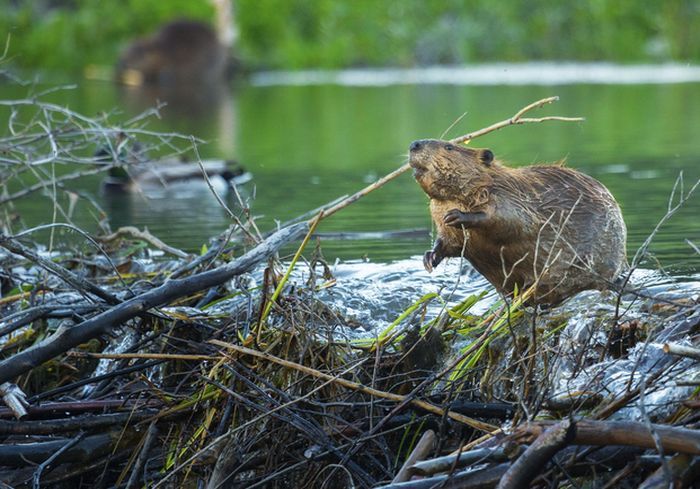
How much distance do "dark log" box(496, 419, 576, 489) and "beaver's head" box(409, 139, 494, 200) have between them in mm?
1511

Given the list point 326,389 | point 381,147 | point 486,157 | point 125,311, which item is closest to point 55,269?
point 125,311

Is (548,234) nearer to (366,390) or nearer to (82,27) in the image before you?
(366,390)

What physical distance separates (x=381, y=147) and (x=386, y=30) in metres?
20.8

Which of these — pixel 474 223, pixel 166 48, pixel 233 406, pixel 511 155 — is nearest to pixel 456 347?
pixel 474 223

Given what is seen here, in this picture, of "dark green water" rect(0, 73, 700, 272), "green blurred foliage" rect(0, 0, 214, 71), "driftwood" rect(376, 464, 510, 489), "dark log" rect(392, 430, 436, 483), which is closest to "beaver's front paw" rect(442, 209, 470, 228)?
"dark green water" rect(0, 73, 700, 272)

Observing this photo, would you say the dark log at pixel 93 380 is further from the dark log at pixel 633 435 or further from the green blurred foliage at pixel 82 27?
the green blurred foliage at pixel 82 27

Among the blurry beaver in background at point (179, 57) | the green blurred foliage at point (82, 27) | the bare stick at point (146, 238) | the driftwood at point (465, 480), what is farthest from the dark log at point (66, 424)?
the green blurred foliage at point (82, 27)

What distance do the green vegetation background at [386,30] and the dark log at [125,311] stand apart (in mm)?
25662

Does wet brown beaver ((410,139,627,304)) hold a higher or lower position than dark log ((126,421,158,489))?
higher

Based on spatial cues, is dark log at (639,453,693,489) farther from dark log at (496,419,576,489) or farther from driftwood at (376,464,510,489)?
driftwood at (376,464,510,489)

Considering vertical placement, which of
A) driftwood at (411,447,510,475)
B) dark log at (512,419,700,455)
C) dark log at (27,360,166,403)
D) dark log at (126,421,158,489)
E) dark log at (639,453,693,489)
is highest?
dark log at (512,419,700,455)

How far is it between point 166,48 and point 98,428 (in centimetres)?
2739

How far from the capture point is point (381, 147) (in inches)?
531

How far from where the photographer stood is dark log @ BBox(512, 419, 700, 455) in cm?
284
